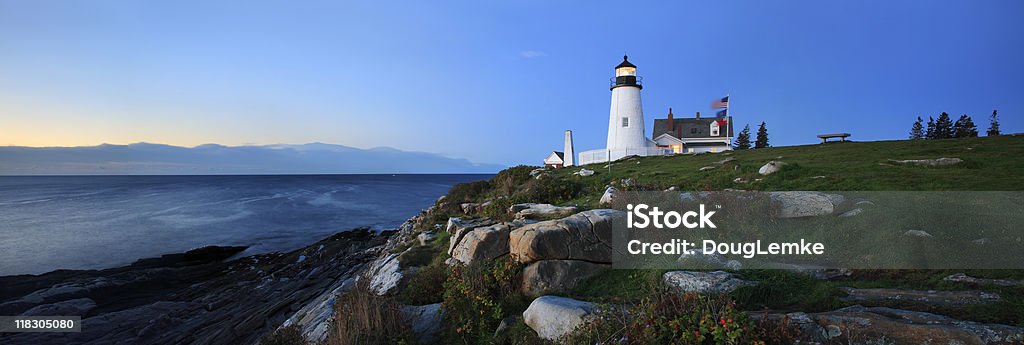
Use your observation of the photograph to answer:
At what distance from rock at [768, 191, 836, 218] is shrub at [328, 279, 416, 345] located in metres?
9.75

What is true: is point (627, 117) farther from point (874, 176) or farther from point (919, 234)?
point (919, 234)

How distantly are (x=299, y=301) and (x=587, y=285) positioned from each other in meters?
10.3

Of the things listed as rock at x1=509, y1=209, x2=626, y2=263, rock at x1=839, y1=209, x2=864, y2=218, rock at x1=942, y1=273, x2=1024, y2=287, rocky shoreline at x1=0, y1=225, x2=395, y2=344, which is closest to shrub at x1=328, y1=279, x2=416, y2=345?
rocky shoreline at x1=0, y1=225, x2=395, y2=344

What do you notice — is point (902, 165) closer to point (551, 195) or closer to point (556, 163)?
point (551, 195)

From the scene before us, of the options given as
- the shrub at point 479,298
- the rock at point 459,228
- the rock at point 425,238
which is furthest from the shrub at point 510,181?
the shrub at point 479,298

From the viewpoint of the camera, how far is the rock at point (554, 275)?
828 cm

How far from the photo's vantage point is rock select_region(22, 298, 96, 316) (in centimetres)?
1395

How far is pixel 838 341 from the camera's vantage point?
5117 mm

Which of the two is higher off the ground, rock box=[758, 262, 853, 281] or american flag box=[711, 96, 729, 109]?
american flag box=[711, 96, 729, 109]

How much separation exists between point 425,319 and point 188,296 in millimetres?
13452

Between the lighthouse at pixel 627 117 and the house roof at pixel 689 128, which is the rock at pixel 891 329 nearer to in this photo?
the lighthouse at pixel 627 117

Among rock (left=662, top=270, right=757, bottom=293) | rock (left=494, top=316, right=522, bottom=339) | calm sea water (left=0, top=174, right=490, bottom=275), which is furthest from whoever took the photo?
calm sea water (left=0, top=174, right=490, bottom=275)

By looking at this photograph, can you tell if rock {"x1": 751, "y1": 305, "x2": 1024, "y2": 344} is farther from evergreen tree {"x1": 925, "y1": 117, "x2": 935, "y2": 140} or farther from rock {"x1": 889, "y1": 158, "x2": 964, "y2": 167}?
evergreen tree {"x1": 925, "y1": 117, "x2": 935, "y2": 140}

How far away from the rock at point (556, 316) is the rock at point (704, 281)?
1574mm
